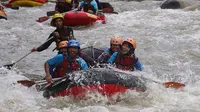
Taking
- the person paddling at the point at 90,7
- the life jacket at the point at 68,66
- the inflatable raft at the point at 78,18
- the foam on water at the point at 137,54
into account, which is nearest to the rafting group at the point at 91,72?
the life jacket at the point at 68,66

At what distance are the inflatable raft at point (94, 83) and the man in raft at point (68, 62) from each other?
1.71ft

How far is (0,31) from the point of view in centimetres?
1446

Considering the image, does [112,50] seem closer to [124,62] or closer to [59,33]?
[124,62]

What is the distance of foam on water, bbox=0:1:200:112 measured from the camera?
6.75m

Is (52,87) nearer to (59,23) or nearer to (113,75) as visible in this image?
(113,75)

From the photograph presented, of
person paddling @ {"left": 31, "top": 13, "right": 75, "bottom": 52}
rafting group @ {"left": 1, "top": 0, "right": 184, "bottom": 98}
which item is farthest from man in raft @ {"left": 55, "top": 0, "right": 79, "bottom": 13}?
rafting group @ {"left": 1, "top": 0, "right": 184, "bottom": 98}

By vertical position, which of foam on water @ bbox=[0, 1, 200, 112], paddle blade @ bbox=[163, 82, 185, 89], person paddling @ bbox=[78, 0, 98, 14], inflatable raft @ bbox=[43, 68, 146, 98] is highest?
person paddling @ bbox=[78, 0, 98, 14]

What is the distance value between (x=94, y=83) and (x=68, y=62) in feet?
2.74

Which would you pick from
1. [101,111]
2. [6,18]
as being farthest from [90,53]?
[6,18]

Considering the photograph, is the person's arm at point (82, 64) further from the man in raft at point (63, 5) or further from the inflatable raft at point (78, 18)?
the man in raft at point (63, 5)

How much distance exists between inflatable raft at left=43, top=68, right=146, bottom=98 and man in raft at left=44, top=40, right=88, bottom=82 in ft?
1.71

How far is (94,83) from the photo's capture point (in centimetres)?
655

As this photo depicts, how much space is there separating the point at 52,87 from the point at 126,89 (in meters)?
1.11

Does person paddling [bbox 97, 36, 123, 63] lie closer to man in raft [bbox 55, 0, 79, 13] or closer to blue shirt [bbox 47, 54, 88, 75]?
blue shirt [bbox 47, 54, 88, 75]
